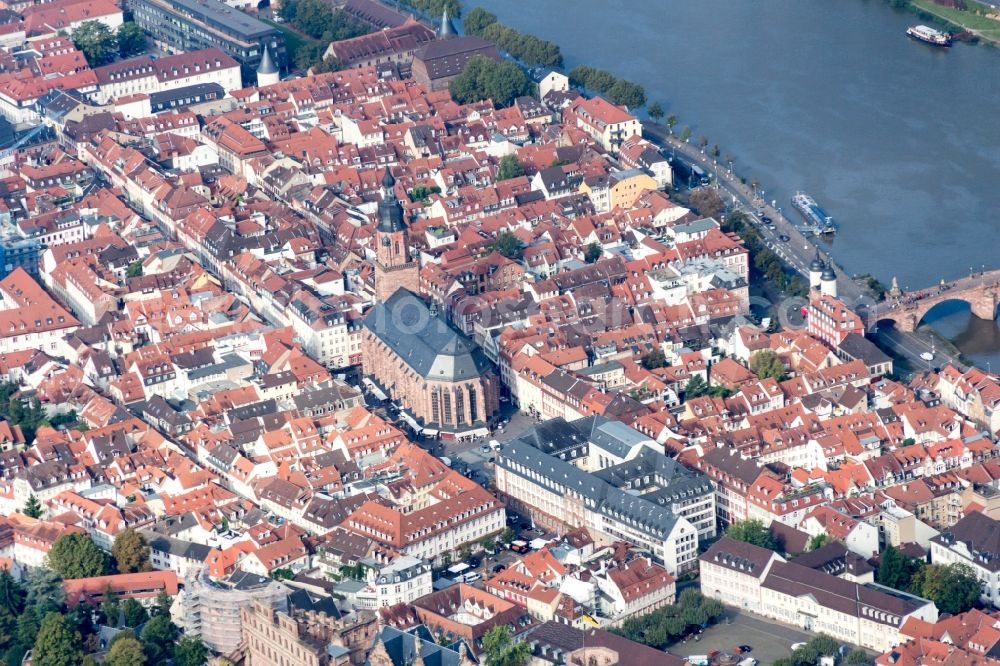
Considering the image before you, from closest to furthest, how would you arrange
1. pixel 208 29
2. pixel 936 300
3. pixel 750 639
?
pixel 750 639, pixel 936 300, pixel 208 29

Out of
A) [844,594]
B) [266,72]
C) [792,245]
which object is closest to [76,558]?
[844,594]

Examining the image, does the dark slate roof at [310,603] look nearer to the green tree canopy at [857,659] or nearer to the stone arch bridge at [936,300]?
the green tree canopy at [857,659]

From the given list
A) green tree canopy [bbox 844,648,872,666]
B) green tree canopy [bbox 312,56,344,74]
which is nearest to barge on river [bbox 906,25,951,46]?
green tree canopy [bbox 312,56,344,74]

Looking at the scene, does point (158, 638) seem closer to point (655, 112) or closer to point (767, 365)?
point (767, 365)

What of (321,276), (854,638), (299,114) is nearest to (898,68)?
(299,114)

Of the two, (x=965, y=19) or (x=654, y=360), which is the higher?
(x=654, y=360)

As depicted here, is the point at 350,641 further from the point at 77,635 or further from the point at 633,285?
the point at 633,285
